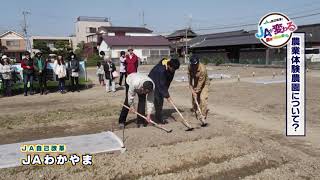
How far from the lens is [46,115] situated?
26.2ft

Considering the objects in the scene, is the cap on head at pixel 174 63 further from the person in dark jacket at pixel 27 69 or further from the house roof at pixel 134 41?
the house roof at pixel 134 41

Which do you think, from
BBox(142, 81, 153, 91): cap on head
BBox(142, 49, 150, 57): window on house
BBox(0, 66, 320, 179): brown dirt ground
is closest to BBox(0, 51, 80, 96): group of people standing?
BBox(0, 66, 320, 179): brown dirt ground

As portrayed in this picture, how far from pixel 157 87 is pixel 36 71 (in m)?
7.23

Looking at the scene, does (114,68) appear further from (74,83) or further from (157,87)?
(157,87)

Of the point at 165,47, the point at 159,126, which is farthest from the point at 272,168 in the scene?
the point at 165,47

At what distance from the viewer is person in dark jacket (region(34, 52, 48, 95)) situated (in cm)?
1183

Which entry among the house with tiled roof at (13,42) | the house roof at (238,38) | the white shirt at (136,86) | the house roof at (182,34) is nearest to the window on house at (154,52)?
the house roof at (238,38)

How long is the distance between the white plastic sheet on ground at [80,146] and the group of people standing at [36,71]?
6.99 metres

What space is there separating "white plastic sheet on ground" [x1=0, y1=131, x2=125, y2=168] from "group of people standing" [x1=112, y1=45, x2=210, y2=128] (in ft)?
2.68

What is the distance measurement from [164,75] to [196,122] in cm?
138

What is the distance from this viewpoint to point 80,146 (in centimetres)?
500

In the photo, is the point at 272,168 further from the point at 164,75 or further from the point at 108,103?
the point at 108,103

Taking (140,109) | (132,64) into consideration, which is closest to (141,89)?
(140,109)

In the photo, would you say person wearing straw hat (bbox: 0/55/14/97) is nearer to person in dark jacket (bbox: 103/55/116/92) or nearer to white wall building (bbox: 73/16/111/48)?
person in dark jacket (bbox: 103/55/116/92)
